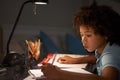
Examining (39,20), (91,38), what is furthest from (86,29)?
(39,20)

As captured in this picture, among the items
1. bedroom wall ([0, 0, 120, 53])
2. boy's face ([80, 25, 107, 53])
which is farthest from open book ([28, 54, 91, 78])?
bedroom wall ([0, 0, 120, 53])

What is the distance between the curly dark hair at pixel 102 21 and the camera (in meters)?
1.15

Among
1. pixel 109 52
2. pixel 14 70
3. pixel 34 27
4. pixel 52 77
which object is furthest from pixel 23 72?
pixel 34 27

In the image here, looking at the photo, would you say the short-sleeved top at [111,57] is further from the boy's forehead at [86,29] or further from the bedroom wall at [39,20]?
the bedroom wall at [39,20]

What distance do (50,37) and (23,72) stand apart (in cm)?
165

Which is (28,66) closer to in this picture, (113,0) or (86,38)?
(86,38)

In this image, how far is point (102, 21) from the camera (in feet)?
3.77

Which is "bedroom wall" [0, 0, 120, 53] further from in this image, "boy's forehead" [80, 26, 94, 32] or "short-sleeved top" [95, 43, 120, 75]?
"short-sleeved top" [95, 43, 120, 75]

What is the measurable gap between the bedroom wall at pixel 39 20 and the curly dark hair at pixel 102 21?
1595 millimetres

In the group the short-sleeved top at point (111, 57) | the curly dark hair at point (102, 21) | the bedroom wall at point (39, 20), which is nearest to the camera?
the short-sleeved top at point (111, 57)

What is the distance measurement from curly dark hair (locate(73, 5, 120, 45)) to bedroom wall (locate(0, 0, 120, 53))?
1595mm

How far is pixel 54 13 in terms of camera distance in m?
3.02

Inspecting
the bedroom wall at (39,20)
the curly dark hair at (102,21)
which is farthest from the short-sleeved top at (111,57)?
the bedroom wall at (39,20)

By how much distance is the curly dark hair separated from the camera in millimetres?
1146
